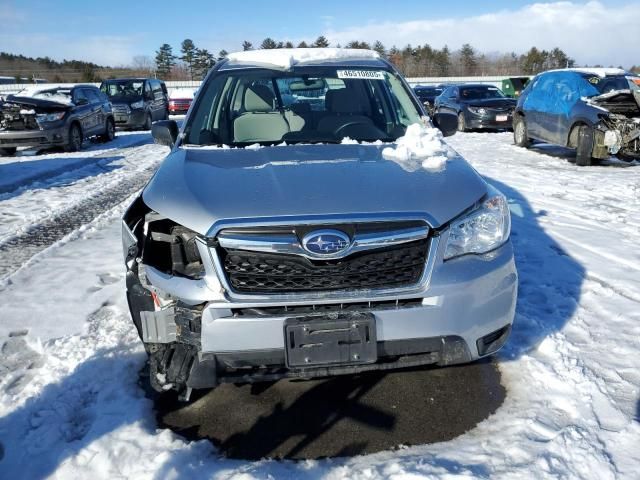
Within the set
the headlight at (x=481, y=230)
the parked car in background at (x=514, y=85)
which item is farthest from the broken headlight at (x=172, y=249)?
the parked car in background at (x=514, y=85)

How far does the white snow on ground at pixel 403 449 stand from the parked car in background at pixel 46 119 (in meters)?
8.01

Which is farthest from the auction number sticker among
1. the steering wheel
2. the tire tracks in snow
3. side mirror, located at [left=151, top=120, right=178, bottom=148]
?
the tire tracks in snow

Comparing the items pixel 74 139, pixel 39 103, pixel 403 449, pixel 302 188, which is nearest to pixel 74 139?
pixel 74 139

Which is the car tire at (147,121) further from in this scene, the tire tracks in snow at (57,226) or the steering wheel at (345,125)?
the steering wheel at (345,125)

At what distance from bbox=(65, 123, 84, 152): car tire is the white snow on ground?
27.5ft

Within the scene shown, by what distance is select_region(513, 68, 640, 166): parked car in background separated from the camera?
9.08m

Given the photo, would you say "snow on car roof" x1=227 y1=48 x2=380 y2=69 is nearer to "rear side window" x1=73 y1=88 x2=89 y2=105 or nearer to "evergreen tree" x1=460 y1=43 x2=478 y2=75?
"rear side window" x1=73 y1=88 x2=89 y2=105

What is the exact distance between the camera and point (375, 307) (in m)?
2.38

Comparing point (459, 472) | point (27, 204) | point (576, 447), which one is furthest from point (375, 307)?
point (27, 204)

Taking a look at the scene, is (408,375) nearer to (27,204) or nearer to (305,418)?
(305,418)

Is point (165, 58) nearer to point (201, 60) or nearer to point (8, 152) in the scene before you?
point (201, 60)

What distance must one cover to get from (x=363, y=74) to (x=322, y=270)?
2.20m

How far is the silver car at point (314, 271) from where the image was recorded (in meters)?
2.32

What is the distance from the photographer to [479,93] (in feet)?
55.9
